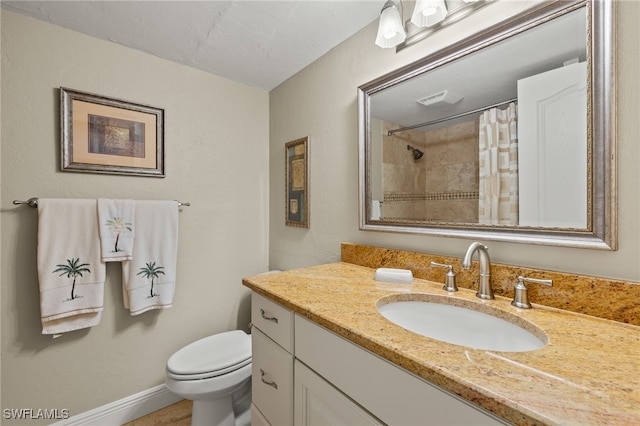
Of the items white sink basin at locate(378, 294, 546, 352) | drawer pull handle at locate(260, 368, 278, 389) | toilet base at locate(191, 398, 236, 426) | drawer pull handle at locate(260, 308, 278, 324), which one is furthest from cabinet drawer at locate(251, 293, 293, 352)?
toilet base at locate(191, 398, 236, 426)

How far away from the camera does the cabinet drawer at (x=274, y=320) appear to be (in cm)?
91

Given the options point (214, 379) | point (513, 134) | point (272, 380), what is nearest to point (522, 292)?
point (513, 134)

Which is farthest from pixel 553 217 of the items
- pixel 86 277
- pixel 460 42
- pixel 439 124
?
pixel 86 277

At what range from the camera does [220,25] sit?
1.39 m

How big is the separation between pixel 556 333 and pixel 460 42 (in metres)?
0.99

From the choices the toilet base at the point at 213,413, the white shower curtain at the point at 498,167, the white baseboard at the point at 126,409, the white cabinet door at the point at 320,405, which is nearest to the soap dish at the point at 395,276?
the white shower curtain at the point at 498,167

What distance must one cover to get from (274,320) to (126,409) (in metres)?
1.33

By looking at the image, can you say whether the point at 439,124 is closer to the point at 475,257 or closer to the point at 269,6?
the point at 475,257

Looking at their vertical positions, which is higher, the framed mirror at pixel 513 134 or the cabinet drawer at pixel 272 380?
the framed mirror at pixel 513 134

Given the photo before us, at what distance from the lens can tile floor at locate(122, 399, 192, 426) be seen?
61.3 inches

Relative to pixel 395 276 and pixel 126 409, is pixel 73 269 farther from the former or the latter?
pixel 395 276

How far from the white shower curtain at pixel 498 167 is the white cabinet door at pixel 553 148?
0.02 m

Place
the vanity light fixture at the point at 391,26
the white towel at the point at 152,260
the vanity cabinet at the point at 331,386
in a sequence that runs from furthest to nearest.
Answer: the white towel at the point at 152,260
the vanity light fixture at the point at 391,26
the vanity cabinet at the point at 331,386

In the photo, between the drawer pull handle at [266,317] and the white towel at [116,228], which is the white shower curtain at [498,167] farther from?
the white towel at [116,228]
